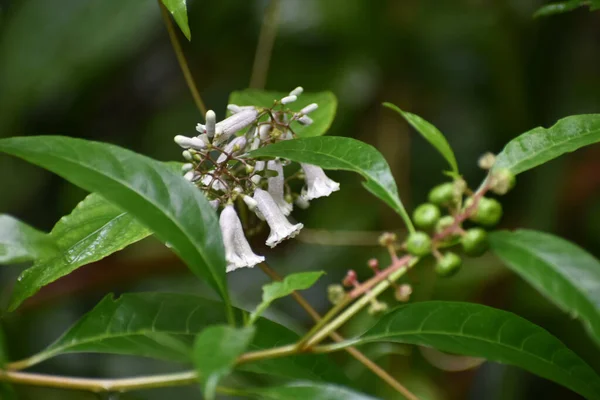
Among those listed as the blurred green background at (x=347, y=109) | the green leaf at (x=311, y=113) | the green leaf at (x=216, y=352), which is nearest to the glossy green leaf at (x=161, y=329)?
the green leaf at (x=216, y=352)

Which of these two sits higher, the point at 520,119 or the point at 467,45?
the point at 467,45

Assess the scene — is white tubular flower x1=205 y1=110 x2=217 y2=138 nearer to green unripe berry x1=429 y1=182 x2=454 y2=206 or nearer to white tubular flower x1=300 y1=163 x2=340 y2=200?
white tubular flower x1=300 y1=163 x2=340 y2=200

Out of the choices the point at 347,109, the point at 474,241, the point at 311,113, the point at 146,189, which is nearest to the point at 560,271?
the point at 474,241

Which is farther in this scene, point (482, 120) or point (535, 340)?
point (482, 120)

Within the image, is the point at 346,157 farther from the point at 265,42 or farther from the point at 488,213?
the point at 265,42

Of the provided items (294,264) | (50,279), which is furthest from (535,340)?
(294,264)

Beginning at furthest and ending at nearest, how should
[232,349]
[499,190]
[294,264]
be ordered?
[294,264], [499,190], [232,349]

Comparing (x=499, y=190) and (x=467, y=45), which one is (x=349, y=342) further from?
(x=467, y=45)

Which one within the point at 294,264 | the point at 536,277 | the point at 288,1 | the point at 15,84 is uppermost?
the point at 288,1
